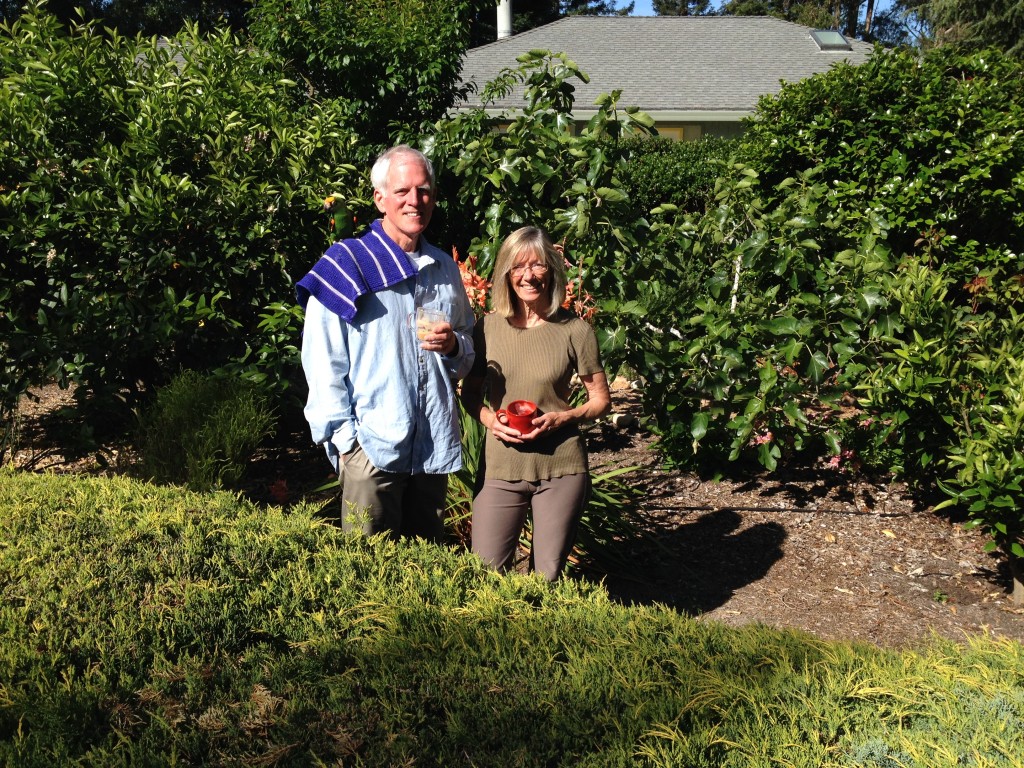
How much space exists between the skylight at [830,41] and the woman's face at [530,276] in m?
22.3

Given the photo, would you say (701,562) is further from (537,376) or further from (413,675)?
(413,675)

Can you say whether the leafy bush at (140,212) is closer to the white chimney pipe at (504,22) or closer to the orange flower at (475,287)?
the orange flower at (475,287)

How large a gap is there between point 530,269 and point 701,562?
6.96 ft

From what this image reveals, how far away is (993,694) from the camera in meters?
1.93

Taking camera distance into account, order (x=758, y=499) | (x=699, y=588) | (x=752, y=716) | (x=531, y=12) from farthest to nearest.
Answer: (x=531, y=12) < (x=758, y=499) < (x=699, y=588) < (x=752, y=716)

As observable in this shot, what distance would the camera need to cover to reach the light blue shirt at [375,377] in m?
2.97

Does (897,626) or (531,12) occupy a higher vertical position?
(531,12)

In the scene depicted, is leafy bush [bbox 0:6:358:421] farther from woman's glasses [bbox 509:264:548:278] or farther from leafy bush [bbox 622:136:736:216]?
leafy bush [bbox 622:136:736:216]

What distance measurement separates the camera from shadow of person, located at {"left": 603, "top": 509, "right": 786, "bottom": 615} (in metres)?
4.25

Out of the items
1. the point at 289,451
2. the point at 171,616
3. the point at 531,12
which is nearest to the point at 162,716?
the point at 171,616

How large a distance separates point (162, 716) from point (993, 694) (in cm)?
173

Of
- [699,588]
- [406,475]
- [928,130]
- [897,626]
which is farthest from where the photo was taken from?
[928,130]

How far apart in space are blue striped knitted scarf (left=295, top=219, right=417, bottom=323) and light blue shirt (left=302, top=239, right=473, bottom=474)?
0.14ft

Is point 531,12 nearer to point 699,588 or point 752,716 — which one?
point 699,588
